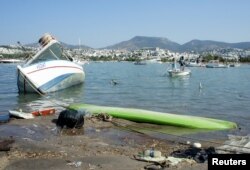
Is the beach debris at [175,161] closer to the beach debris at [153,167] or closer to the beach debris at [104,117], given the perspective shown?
the beach debris at [153,167]

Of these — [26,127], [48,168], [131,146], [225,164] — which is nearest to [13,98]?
[26,127]

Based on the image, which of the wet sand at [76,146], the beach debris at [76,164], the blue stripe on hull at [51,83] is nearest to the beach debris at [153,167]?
the wet sand at [76,146]

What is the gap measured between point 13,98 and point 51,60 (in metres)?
4.48

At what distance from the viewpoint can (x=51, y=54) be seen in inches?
1377

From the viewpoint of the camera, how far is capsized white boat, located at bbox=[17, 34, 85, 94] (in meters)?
32.2

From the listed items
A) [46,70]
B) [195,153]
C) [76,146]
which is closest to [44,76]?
[46,70]

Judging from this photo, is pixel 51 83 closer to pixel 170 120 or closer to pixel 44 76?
pixel 44 76

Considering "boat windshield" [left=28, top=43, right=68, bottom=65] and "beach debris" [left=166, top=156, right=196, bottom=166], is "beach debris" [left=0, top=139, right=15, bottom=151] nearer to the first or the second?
"beach debris" [left=166, top=156, right=196, bottom=166]

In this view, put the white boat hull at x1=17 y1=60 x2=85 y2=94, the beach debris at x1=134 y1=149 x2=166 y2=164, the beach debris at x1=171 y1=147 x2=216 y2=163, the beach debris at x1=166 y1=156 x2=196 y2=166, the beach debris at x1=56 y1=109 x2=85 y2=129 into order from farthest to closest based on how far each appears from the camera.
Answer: the white boat hull at x1=17 y1=60 x2=85 y2=94, the beach debris at x1=56 y1=109 x2=85 y2=129, the beach debris at x1=171 y1=147 x2=216 y2=163, the beach debris at x1=134 y1=149 x2=166 y2=164, the beach debris at x1=166 y1=156 x2=196 y2=166

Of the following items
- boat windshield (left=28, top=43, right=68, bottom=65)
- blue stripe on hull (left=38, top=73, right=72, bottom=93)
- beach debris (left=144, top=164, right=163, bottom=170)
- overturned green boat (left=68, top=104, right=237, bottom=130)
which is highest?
boat windshield (left=28, top=43, right=68, bottom=65)

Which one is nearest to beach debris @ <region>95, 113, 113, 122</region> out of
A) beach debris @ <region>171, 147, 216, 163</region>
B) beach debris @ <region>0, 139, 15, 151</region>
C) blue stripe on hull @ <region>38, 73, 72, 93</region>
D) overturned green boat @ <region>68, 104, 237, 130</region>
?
overturned green boat @ <region>68, 104, 237, 130</region>

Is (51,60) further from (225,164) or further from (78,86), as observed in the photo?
(225,164)

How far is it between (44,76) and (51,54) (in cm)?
280

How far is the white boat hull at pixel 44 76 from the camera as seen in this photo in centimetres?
3209
